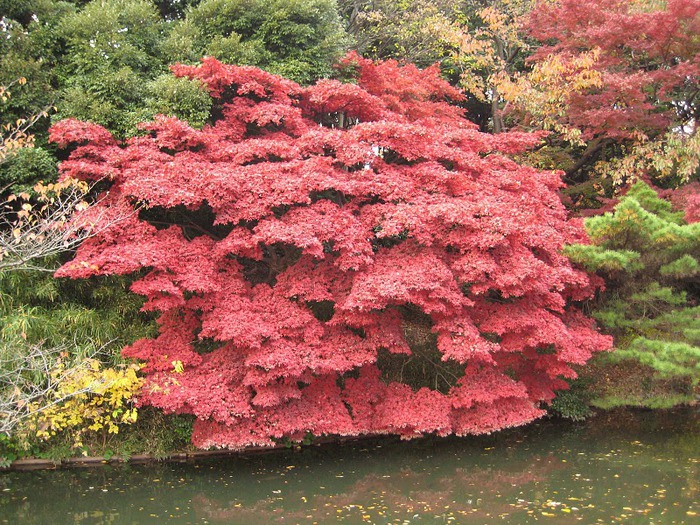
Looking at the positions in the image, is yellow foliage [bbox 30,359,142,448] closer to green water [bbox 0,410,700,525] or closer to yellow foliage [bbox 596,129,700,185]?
green water [bbox 0,410,700,525]

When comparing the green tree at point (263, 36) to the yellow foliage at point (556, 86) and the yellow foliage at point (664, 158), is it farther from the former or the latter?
the yellow foliage at point (664, 158)


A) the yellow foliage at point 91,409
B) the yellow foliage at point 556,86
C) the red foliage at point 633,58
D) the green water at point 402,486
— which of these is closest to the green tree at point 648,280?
the green water at point 402,486

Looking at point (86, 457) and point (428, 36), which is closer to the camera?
point (86, 457)

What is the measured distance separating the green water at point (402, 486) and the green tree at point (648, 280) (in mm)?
1086

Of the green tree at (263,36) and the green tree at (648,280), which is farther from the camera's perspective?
the green tree at (263,36)

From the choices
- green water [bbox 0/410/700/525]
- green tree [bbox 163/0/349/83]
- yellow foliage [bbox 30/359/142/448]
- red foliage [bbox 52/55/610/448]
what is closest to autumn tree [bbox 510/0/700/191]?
red foliage [bbox 52/55/610/448]

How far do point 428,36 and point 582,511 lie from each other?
10056mm

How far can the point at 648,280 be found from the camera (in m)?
8.98

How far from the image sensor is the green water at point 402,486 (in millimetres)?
6191

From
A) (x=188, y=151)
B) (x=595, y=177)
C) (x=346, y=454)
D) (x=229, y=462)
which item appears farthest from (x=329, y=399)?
(x=595, y=177)

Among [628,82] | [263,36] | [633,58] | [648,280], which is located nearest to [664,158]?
[628,82]

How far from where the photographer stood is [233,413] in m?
6.82

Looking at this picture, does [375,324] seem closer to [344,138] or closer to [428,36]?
[344,138]

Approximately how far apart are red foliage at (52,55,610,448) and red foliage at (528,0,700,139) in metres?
2.81
